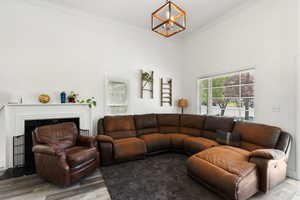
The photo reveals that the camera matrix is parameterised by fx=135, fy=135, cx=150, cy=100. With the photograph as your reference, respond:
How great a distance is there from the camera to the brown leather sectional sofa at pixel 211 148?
1.76 meters

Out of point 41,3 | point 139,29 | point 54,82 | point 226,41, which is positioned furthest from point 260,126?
point 41,3

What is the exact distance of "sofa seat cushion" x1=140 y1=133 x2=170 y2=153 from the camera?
3133 mm

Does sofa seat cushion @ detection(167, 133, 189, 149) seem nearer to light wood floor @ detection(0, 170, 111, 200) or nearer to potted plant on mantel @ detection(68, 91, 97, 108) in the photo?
light wood floor @ detection(0, 170, 111, 200)

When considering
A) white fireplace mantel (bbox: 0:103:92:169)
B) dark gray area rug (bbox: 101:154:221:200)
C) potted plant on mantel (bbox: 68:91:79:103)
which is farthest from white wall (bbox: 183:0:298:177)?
white fireplace mantel (bbox: 0:103:92:169)

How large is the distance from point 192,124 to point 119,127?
6.36 feet

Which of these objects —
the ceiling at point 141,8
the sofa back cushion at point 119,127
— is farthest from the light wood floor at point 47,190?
the ceiling at point 141,8

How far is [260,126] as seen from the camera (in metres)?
2.52

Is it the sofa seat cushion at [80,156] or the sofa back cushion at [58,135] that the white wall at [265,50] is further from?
the sofa back cushion at [58,135]

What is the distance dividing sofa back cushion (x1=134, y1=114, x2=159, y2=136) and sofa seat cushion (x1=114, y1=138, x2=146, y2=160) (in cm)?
62

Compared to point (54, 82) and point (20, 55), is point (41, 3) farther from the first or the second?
point (54, 82)

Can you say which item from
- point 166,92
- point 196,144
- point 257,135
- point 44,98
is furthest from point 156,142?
point 44,98

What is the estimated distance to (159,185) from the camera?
2098 millimetres

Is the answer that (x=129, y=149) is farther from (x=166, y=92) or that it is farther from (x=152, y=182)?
(x=166, y=92)

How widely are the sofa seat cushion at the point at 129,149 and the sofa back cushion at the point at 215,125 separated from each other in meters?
1.58
